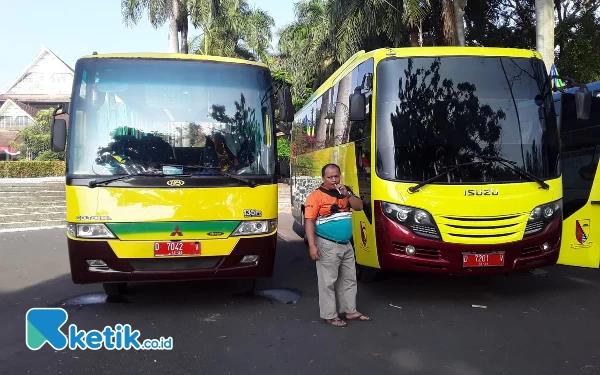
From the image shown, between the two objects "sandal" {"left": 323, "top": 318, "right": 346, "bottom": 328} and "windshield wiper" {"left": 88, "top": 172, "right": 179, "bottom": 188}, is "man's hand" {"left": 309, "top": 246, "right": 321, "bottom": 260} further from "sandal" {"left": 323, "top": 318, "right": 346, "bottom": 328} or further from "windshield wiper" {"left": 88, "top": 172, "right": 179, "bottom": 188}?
"windshield wiper" {"left": 88, "top": 172, "right": 179, "bottom": 188}

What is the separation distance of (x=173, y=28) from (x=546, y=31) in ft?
55.7

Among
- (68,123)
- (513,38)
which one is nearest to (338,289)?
(68,123)

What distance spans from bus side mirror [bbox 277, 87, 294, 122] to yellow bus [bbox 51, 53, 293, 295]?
15cm

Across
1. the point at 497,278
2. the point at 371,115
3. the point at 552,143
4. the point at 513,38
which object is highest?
the point at 513,38

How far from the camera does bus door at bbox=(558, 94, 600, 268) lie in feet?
22.0

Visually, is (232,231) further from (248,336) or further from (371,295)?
(371,295)

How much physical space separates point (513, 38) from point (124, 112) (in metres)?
19.0

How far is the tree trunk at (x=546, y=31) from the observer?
11758mm

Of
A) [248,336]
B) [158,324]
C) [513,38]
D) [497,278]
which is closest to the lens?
[248,336]

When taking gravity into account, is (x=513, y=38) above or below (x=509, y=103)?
above

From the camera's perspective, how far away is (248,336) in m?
4.84

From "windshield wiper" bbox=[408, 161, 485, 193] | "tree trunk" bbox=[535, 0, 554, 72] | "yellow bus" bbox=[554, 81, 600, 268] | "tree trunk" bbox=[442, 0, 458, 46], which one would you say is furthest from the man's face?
"tree trunk" bbox=[442, 0, 458, 46]

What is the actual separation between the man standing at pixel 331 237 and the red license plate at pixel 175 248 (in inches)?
46.6

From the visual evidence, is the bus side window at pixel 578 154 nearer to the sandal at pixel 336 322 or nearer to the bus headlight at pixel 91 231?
the sandal at pixel 336 322
